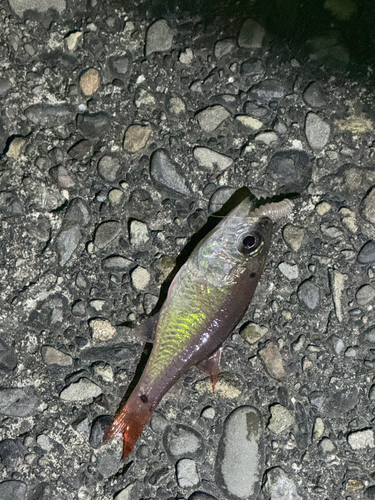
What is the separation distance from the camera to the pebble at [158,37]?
108 inches

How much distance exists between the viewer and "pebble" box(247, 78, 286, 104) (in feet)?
9.06

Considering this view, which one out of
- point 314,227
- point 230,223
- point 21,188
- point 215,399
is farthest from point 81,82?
point 215,399

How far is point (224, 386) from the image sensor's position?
2.75 meters

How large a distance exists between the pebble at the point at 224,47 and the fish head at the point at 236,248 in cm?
93

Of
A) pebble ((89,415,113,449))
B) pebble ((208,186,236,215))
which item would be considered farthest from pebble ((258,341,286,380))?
pebble ((89,415,113,449))

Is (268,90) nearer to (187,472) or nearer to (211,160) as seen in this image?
(211,160)

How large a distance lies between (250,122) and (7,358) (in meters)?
2.01

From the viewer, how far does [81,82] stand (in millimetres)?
2771

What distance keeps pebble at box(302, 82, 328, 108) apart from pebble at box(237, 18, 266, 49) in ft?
1.30

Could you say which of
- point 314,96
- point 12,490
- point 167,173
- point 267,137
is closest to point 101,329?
point 167,173

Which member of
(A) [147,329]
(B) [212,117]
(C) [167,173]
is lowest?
(A) [147,329]

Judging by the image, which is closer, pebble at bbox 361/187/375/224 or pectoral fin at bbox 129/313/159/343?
pectoral fin at bbox 129/313/159/343

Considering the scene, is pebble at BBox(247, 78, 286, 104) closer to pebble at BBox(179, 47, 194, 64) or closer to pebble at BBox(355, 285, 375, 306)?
pebble at BBox(179, 47, 194, 64)

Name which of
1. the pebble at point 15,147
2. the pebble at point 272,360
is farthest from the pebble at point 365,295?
the pebble at point 15,147
